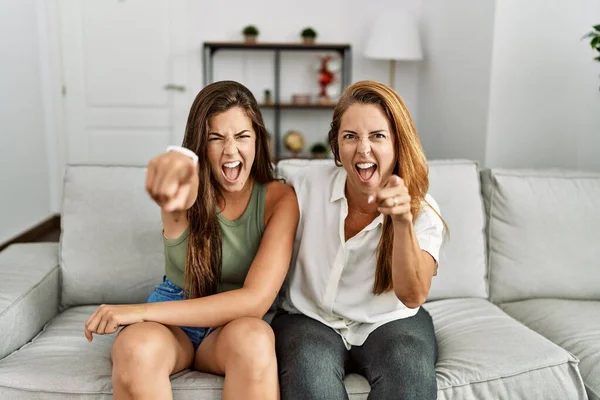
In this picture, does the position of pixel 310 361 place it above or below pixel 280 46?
below

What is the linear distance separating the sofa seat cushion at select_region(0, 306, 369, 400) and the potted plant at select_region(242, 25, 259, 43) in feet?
10.2

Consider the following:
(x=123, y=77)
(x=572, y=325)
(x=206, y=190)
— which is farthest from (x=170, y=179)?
(x=123, y=77)

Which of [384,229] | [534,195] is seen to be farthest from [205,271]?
[534,195]

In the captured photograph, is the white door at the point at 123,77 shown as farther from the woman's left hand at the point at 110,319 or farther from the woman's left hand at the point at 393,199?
the woman's left hand at the point at 393,199

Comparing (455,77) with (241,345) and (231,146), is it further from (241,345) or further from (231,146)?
(241,345)

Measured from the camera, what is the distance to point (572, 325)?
179 centimetres

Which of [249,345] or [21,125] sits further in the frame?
[21,125]

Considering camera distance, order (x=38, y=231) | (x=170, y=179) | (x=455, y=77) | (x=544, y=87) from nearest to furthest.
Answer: (x=170, y=179), (x=544, y=87), (x=455, y=77), (x=38, y=231)

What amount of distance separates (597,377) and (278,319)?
0.80 meters

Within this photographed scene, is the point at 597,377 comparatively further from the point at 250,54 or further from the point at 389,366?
the point at 250,54

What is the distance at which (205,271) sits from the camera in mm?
1519

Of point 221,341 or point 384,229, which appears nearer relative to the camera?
point 221,341

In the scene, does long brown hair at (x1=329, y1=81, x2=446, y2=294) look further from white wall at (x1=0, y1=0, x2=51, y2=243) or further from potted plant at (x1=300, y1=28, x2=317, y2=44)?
potted plant at (x1=300, y1=28, x2=317, y2=44)

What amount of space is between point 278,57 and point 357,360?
122 inches
